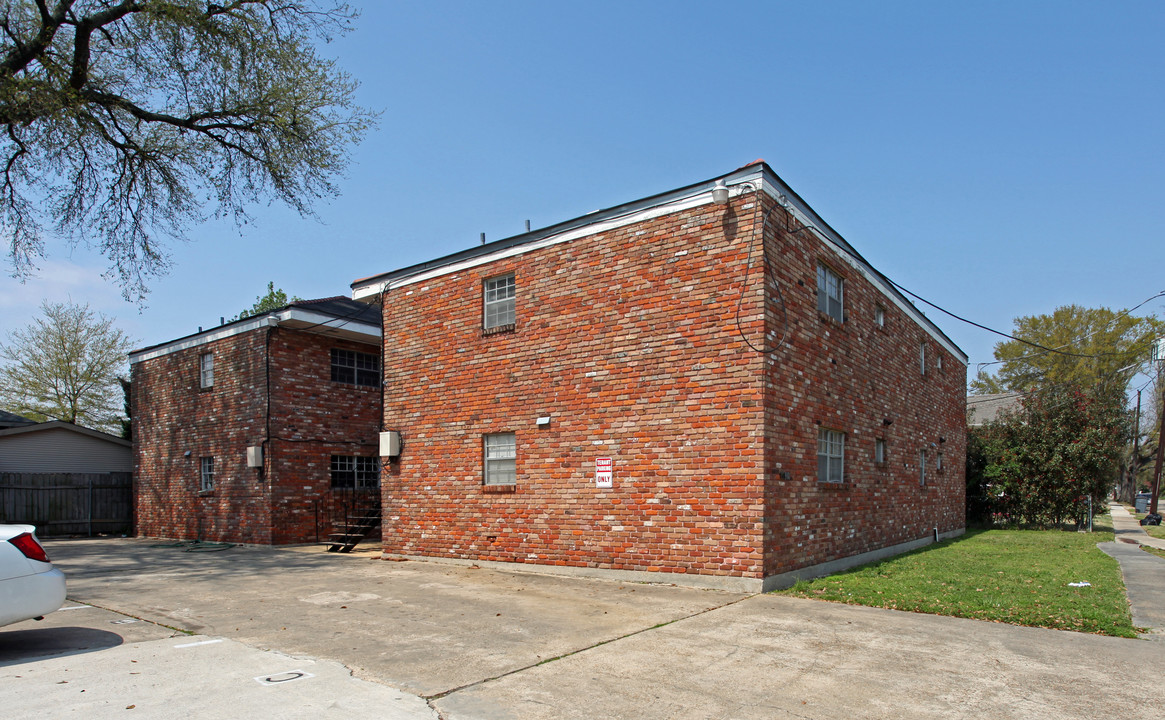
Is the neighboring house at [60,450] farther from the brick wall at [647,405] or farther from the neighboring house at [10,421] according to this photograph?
the brick wall at [647,405]

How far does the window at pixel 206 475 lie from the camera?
739 inches

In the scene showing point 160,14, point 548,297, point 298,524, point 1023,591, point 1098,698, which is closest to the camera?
point 1098,698

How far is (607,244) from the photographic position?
11.3 metres

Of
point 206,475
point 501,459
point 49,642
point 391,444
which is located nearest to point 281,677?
point 49,642

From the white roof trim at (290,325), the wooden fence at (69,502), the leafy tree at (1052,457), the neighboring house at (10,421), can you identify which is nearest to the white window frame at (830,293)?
the white roof trim at (290,325)

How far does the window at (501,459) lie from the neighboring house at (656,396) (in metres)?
0.04

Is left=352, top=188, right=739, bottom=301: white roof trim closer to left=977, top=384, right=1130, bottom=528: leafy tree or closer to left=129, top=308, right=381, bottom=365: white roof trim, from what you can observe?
left=129, top=308, right=381, bottom=365: white roof trim

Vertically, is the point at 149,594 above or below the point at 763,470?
below

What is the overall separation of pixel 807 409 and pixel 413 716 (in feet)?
25.2

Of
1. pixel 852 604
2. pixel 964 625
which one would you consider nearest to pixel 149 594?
pixel 852 604

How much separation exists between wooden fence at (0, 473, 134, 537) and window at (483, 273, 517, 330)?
16114mm

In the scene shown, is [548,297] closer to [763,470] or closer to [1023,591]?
[763,470]

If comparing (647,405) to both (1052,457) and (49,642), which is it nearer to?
(49,642)

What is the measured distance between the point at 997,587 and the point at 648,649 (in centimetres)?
620
